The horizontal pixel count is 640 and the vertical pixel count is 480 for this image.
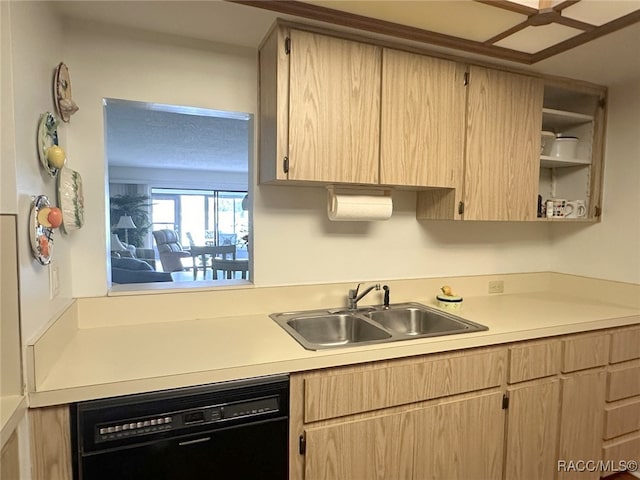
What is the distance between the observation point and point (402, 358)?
1376 millimetres

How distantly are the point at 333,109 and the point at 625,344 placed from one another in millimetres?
1805

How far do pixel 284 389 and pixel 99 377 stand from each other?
0.54 meters

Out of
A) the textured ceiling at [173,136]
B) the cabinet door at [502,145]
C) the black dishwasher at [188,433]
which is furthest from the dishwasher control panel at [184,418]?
the cabinet door at [502,145]

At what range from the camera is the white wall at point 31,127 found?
37.8 inches

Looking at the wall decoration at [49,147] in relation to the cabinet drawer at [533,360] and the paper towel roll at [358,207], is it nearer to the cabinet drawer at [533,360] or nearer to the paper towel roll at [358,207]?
the paper towel roll at [358,207]

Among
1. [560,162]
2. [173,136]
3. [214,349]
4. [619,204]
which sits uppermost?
[173,136]

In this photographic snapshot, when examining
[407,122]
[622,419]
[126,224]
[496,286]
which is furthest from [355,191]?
[126,224]

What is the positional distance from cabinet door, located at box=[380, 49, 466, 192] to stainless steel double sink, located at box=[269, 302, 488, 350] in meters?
0.63

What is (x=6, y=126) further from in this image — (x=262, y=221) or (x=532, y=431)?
(x=532, y=431)

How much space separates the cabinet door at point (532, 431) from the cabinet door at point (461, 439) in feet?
0.20

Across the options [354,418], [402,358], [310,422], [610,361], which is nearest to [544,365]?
[610,361]

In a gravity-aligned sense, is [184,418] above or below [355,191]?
below

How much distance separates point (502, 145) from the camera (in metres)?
1.90

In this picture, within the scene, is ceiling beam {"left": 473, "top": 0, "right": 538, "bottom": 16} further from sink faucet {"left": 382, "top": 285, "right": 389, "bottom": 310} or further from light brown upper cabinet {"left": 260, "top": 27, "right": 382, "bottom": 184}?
sink faucet {"left": 382, "top": 285, "right": 389, "bottom": 310}
